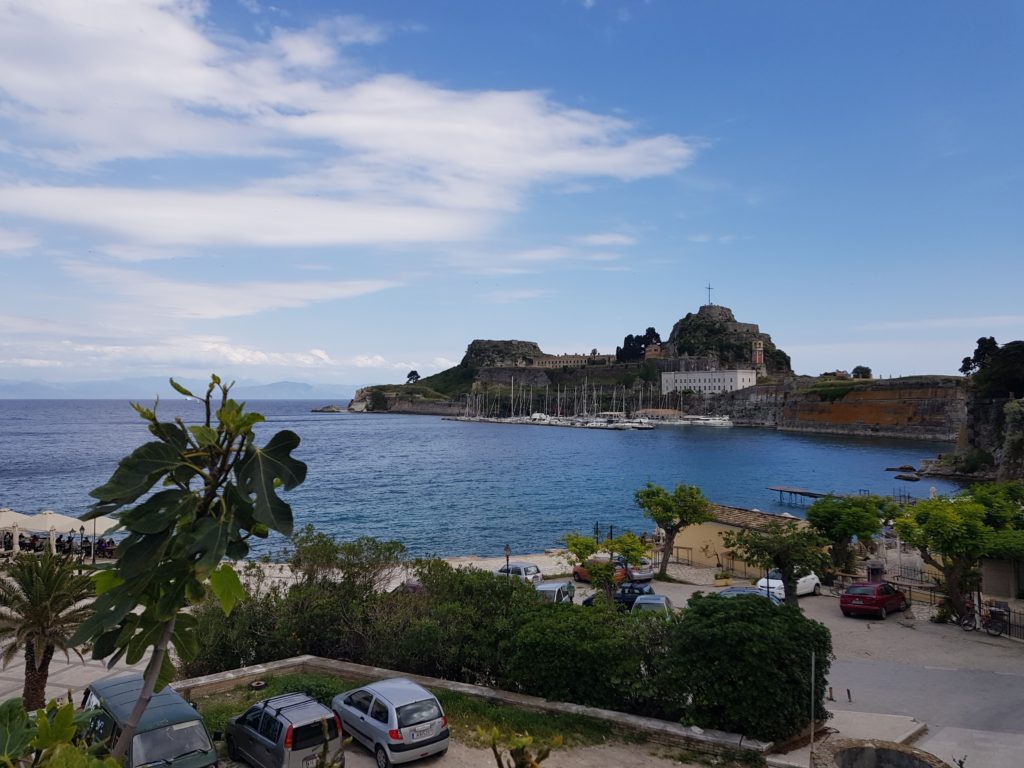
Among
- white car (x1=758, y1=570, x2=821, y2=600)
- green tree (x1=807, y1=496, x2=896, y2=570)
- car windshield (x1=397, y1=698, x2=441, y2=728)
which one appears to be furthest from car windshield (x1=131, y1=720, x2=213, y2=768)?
green tree (x1=807, y1=496, x2=896, y2=570)

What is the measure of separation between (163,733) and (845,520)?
65.7ft

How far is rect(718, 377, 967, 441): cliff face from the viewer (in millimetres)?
104625

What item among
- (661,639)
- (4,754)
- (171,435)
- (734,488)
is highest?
(171,435)

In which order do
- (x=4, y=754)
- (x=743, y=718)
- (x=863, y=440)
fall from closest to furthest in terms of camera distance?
(x=4, y=754) < (x=743, y=718) < (x=863, y=440)

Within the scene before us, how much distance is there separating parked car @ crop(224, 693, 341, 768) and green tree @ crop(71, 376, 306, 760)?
4.94m

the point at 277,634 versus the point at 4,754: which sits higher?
the point at 4,754

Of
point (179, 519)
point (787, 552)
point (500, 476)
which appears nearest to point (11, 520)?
point (787, 552)

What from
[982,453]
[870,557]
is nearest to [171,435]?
[870,557]

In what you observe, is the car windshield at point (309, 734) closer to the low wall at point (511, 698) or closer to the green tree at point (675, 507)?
the low wall at point (511, 698)

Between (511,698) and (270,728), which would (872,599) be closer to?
(511,698)

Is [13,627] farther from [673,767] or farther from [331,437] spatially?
[331,437]

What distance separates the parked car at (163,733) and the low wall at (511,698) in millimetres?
2437

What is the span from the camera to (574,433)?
132m

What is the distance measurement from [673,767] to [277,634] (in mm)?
7026
